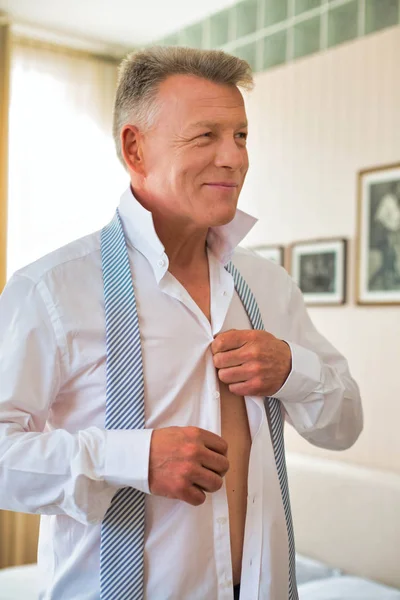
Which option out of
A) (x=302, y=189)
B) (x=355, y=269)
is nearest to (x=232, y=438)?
(x=355, y=269)

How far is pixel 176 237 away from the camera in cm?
151

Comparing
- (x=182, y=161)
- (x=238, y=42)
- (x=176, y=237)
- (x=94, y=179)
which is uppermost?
(x=238, y=42)

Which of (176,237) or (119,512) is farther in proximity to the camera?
(176,237)

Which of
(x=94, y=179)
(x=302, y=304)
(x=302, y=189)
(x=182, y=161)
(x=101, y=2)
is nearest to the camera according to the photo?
(x=182, y=161)

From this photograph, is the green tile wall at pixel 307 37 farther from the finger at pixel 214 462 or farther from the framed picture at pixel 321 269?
the finger at pixel 214 462

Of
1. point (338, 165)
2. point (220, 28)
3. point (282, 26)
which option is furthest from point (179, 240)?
point (220, 28)

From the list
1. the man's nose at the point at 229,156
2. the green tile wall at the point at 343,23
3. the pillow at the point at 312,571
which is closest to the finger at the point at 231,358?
the man's nose at the point at 229,156

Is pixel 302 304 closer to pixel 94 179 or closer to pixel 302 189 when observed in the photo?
pixel 302 189

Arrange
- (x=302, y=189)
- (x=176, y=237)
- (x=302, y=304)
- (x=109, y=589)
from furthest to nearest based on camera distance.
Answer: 1. (x=302, y=189)
2. (x=302, y=304)
3. (x=176, y=237)
4. (x=109, y=589)

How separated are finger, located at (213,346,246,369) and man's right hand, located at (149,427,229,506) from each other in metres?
0.18

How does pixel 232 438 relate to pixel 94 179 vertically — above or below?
below

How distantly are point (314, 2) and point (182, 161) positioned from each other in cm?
259

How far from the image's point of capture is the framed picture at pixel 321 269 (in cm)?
338

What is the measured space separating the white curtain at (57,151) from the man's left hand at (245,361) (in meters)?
3.07
